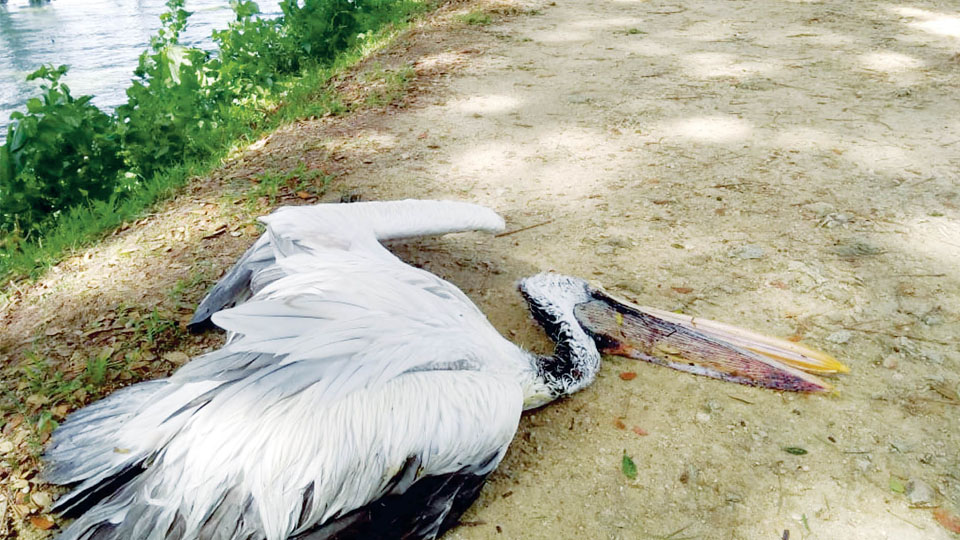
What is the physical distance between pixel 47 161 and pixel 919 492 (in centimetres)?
466

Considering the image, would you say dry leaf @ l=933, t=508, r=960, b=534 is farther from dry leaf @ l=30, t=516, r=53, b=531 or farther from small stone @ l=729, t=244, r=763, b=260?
dry leaf @ l=30, t=516, r=53, b=531

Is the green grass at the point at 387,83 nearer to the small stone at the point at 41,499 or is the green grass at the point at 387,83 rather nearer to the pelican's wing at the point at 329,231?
the pelican's wing at the point at 329,231

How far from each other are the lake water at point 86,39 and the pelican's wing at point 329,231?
421 centimetres

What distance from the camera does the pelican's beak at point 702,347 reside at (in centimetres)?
255

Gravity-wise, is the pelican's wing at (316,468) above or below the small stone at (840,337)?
above

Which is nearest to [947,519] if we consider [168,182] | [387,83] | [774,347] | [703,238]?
[774,347]

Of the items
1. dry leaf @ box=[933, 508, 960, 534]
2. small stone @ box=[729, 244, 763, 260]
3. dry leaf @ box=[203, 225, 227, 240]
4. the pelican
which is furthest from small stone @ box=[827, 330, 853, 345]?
dry leaf @ box=[203, 225, 227, 240]

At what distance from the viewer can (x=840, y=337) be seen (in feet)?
9.13

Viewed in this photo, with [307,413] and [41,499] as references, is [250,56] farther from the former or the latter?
[307,413]

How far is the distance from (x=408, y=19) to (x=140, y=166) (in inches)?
143

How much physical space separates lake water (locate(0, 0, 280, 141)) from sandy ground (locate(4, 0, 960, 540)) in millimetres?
3003

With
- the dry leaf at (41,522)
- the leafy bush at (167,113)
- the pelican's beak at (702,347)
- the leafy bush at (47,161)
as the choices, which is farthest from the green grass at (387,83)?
the dry leaf at (41,522)

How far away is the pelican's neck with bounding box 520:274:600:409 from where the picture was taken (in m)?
2.51

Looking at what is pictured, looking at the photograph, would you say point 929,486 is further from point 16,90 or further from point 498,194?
point 16,90
